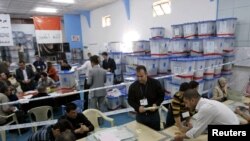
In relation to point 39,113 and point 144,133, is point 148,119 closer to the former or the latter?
point 144,133

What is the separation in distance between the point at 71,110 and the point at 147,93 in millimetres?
1057

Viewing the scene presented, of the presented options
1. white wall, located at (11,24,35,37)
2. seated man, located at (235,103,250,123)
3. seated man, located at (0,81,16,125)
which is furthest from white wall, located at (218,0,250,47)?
white wall, located at (11,24,35,37)

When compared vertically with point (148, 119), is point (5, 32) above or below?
above

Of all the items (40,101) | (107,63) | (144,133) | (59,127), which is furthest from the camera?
(107,63)

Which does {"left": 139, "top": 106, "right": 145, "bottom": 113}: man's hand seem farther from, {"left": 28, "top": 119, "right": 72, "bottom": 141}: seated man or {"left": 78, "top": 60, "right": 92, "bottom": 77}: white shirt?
{"left": 78, "top": 60, "right": 92, "bottom": 77}: white shirt

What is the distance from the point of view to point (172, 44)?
16.5ft

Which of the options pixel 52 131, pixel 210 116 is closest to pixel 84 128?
pixel 52 131

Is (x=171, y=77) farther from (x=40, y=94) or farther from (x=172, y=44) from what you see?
(x=40, y=94)

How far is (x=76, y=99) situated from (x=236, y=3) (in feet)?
15.4

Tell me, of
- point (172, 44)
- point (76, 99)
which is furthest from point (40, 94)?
point (172, 44)

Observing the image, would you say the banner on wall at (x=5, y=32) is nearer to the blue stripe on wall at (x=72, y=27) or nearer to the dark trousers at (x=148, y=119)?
the blue stripe on wall at (x=72, y=27)

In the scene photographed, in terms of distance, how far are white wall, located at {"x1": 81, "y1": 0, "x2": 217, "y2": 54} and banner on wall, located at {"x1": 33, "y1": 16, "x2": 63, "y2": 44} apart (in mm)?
1885

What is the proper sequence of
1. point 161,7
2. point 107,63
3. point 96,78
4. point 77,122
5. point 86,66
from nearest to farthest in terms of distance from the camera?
point 77,122
point 96,78
point 86,66
point 161,7
point 107,63

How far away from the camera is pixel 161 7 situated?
6.50 m
